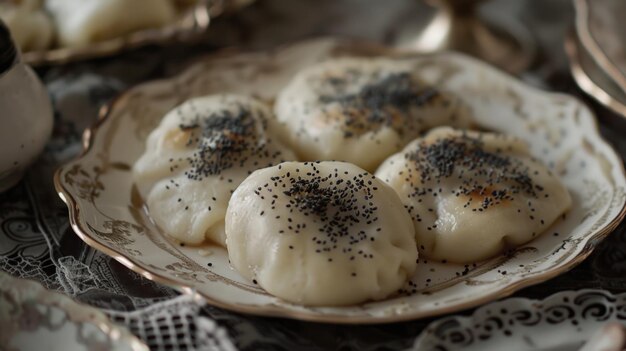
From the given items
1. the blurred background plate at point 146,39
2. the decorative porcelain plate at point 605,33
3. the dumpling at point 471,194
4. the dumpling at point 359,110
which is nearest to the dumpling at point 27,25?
the blurred background plate at point 146,39

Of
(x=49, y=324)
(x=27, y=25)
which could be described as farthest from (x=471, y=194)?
(x=27, y=25)

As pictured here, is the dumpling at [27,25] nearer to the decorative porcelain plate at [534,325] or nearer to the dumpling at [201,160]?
the dumpling at [201,160]

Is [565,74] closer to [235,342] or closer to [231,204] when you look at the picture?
[231,204]

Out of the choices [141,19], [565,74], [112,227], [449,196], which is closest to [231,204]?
[112,227]

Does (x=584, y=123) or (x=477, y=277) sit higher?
(x=584, y=123)

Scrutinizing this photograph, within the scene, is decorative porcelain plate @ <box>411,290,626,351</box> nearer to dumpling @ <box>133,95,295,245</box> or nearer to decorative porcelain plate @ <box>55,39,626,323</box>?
decorative porcelain plate @ <box>55,39,626,323</box>
